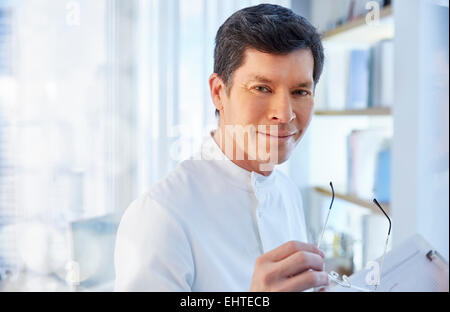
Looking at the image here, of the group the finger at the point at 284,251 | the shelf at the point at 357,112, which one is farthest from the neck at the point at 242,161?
the shelf at the point at 357,112

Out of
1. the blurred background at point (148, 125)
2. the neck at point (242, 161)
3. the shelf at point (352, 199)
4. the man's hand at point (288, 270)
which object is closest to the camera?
the man's hand at point (288, 270)

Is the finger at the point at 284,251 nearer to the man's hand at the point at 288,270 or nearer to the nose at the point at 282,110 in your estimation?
the man's hand at the point at 288,270

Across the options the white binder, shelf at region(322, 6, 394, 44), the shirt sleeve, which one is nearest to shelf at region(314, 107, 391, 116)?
shelf at region(322, 6, 394, 44)

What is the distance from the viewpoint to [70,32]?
1.04m

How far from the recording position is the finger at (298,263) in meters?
0.38

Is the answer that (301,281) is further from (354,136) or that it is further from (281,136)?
(354,136)

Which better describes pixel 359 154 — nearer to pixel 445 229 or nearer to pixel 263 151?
pixel 445 229

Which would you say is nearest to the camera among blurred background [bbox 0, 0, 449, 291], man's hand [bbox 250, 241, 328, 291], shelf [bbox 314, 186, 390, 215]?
man's hand [bbox 250, 241, 328, 291]

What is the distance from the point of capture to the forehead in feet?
1.37

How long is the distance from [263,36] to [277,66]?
0.03 m

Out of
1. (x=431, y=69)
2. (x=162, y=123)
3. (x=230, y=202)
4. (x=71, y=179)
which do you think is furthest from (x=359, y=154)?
(x=71, y=179)

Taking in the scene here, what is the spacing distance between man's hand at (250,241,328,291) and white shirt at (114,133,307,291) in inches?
3.4

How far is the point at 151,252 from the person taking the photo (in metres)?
0.43

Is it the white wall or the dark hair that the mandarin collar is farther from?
the white wall
